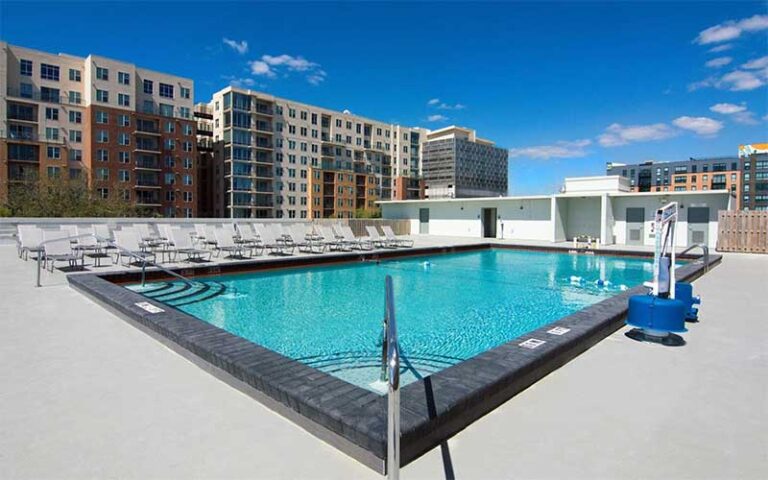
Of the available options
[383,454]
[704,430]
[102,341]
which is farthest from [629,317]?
[102,341]

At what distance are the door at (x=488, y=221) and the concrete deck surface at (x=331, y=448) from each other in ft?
72.7

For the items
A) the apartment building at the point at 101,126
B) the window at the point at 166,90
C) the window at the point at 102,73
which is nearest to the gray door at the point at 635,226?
the apartment building at the point at 101,126

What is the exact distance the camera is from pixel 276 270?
465 inches

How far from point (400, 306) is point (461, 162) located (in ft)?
297

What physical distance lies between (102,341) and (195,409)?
2.30m

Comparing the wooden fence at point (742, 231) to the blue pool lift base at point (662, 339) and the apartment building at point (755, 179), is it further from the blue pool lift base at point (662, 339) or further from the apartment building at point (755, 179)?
the apartment building at point (755, 179)

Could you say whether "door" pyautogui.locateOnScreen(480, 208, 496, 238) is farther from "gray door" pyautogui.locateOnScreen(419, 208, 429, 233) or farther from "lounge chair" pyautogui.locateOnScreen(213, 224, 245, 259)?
"lounge chair" pyautogui.locateOnScreen(213, 224, 245, 259)

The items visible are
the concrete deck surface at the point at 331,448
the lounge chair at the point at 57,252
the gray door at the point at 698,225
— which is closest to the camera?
the concrete deck surface at the point at 331,448

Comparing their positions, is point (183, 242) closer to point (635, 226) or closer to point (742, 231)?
point (635, 226)

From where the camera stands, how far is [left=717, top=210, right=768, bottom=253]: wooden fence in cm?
1688

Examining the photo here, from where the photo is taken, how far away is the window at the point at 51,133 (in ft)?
136

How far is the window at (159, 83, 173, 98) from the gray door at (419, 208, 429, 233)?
34.3m

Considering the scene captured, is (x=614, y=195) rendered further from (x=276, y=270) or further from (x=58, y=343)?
(x=58, y=343)

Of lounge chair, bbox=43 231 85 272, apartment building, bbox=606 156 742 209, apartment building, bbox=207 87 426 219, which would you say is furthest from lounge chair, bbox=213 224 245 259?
apartment building, bbox=606 156 742 209
